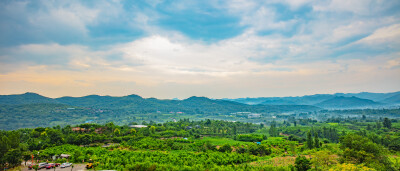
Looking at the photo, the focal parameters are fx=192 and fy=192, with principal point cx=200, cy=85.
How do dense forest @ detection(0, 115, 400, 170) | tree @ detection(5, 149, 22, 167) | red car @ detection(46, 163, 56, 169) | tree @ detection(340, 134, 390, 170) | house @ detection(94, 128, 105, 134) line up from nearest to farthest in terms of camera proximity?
tree @ detection(340, 134, 390, 170)
tree @ detection(5, 149, 22, 167)
dense forest @ detection(0, 115, 400, 170)
red car @ detection(46, 163, 56, 169)
house @ detection(94, 128, 105, 134)

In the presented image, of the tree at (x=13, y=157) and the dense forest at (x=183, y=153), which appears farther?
the dense forest at (x=183, y=153)

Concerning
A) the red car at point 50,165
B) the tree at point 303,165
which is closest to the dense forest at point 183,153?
the tree at point 303,165

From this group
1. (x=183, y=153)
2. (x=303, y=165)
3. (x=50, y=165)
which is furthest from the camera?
(x=183, y=153)

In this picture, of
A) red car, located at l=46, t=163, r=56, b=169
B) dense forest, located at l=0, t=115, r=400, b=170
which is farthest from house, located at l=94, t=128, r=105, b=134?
red car, located at l=46, t=163, r=56, b=169

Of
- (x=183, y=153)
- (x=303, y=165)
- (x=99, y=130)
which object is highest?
(x=99, y=130)

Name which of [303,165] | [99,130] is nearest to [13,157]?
[99,130]

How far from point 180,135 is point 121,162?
1446 inches

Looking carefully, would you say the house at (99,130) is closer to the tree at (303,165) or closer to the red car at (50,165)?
the red car at (50,165)

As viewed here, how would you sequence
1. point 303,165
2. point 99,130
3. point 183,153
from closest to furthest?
point 303,165, point 183,153, point 99,130

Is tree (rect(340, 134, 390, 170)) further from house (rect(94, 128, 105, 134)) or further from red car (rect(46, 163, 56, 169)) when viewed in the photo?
house (rect(94, 128, 105, 134))

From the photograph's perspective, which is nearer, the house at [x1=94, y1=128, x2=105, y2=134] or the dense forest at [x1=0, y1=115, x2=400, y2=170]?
the dense forest at [x1=0, y1=115, x2=400, y2=170]

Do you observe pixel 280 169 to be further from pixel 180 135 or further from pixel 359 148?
pixel 180 135

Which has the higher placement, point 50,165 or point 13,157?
point 13,157

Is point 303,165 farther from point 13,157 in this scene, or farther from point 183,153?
point 13,157
